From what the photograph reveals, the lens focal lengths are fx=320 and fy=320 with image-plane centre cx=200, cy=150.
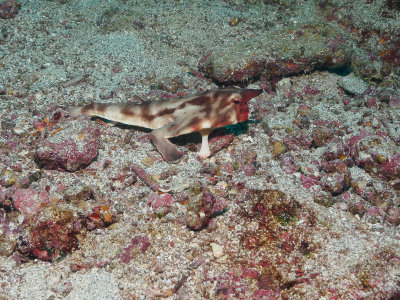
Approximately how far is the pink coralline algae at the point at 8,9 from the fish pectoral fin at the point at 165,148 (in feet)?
23.2

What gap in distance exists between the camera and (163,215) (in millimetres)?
4793

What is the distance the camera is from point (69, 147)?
17.1 feet

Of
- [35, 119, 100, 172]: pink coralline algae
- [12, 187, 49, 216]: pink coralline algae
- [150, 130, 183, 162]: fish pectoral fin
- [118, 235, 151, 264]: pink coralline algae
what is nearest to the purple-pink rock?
[118, 235, 151, 264]: pink coralline algae

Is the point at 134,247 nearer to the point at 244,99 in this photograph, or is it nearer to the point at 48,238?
the point at 48,238

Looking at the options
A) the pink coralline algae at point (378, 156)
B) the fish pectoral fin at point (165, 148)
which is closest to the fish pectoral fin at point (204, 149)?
the fish pectoral fin at point (165, 148)

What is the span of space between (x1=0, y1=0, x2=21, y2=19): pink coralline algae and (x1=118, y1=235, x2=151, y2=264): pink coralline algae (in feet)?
27.6

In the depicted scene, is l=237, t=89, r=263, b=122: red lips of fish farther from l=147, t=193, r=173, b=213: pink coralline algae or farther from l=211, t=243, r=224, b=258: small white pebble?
l=211, t=243, r=224, b=258: small white pebble

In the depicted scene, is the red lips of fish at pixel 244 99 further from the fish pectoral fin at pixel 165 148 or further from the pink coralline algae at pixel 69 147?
the pink coralline algae at pixel 69 147

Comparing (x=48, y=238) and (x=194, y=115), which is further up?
(x=194, y=115)

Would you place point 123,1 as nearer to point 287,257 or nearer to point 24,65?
point 24,65

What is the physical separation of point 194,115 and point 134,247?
A: 2316mm

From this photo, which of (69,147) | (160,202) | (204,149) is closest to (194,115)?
(204,149)

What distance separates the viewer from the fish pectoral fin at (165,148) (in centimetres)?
543

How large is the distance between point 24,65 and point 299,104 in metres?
6.65
